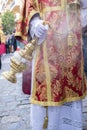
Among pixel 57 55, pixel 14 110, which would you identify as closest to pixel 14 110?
pixel 14 110

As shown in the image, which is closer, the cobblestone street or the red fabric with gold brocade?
the red fabric with gold brocade

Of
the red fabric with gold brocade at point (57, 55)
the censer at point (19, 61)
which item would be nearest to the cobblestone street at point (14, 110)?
the red fabric with gold brocade at point (57, 55)

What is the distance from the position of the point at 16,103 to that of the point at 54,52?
112 inches

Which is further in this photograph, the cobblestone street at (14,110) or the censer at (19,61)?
the cobblestone street at (14,110)

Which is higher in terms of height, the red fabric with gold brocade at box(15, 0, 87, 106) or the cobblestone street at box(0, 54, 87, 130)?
the red fabric with gold brocade at box(15, 0, 87, 106)

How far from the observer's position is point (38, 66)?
276 cm

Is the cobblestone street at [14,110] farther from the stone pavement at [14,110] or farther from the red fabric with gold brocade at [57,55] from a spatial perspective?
the red fabric with gold brocade at [57,55]

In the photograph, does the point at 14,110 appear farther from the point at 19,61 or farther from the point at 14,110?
the point at 19,61

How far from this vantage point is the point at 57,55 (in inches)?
109

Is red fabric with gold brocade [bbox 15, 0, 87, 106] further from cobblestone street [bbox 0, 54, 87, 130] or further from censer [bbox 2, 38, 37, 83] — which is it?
cobblestone street [bbox 0, 54, 87, 130]

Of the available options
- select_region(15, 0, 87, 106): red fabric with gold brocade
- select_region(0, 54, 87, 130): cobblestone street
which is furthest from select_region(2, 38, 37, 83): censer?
select_region(0, 54, 87, 130): cobblestone street

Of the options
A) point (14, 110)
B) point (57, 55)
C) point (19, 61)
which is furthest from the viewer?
point (14, 110)

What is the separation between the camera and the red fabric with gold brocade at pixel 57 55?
8.91 ft

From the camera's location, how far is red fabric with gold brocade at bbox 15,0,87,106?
2715 mm
